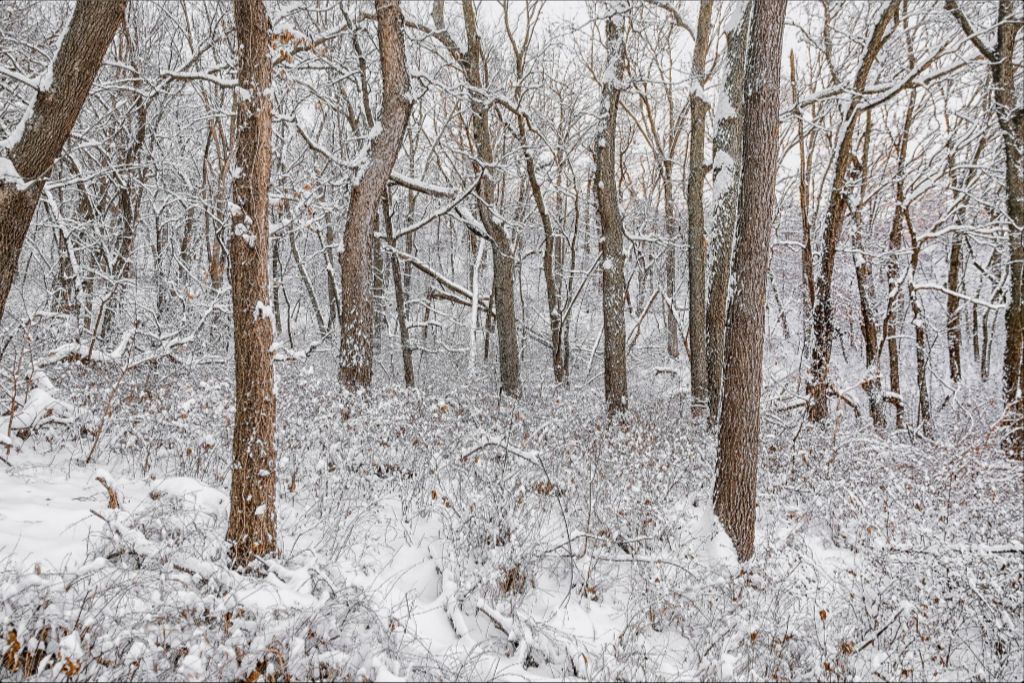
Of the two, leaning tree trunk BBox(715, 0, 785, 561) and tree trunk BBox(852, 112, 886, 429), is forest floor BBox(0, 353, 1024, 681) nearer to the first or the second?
leaning tree trunk BBox(715, 0, 785, 561)

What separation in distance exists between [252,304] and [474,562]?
231 centimetres

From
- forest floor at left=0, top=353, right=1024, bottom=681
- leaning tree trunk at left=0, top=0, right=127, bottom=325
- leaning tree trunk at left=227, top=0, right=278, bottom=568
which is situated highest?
leaning tree trunk at left=0, top=0, right=127, bottom=325

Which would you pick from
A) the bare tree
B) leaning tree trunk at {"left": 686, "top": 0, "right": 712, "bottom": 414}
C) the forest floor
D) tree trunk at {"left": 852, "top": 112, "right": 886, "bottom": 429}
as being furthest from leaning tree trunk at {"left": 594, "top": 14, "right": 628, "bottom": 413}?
the bare tree

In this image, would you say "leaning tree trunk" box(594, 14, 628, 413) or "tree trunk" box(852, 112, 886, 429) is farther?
"tree trunk" box(852, 112, 886, 429)

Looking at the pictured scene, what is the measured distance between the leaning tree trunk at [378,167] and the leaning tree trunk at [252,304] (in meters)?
5.40

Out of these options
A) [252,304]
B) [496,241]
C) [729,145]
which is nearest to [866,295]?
[729,145]

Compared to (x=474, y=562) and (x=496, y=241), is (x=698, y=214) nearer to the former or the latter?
(x=496, y=241)

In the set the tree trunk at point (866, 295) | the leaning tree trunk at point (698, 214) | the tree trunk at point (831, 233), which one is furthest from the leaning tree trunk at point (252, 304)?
the tree trunk at point (866, 295)

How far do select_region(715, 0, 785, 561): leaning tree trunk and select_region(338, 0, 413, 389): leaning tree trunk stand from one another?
18.7ft

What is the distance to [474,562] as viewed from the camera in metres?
4.33

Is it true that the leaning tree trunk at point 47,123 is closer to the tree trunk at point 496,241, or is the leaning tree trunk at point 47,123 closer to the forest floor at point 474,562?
the forest floor at point 474,562

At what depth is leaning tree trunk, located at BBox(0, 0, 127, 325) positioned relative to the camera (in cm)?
489

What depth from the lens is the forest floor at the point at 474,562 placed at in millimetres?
2963

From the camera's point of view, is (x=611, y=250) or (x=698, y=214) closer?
(x=611, y=250)
